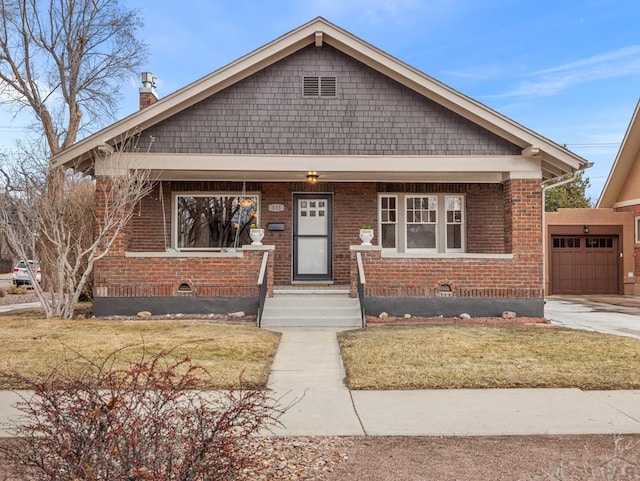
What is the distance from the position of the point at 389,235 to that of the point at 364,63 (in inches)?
171

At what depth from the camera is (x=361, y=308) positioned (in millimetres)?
10906

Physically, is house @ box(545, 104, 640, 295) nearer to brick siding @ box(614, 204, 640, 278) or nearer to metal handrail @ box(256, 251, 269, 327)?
brick siding @ box(614, 204, 640, 278)

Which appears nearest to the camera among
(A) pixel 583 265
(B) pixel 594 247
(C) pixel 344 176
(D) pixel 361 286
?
(D) pixel 361 286

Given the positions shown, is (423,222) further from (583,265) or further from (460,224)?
(583,265)

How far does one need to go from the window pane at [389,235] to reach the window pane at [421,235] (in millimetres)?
397

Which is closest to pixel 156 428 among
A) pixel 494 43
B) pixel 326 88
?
pixel 326 88

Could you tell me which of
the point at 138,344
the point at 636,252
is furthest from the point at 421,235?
the point at 636,252

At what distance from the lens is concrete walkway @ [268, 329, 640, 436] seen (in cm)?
472

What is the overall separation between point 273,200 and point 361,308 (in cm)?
421

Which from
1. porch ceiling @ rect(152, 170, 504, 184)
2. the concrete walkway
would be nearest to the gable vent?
porch ceiling @ rect(152, 170, 504, 184)

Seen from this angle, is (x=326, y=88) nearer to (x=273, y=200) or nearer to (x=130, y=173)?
(x=273, y=200)

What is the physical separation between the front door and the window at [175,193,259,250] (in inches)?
44.4

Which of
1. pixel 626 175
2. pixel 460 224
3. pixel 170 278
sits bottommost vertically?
pixel 170 278

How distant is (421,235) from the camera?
555 inches
